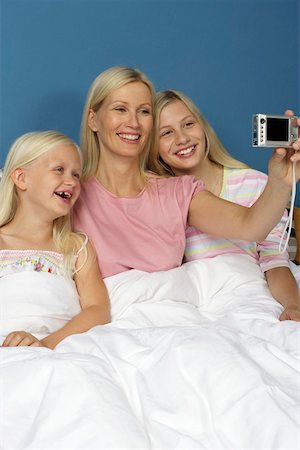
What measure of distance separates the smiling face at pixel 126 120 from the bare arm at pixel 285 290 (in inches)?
18.6

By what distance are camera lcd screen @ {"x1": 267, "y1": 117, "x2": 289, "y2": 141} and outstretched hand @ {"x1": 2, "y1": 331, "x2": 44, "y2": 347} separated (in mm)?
621

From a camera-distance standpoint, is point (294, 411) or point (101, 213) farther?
point (101, 213)

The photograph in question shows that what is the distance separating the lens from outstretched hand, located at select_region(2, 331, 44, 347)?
52.3 inches

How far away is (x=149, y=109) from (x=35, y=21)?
584mm

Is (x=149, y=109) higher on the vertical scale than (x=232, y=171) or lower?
higher

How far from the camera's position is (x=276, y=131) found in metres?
1.36

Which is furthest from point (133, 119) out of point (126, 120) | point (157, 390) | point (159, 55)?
point (157, 390)

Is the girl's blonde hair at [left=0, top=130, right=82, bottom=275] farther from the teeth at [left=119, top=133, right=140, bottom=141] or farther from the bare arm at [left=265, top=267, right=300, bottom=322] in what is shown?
the bare arm at [left=265, top=267, right=300, bottom=322]

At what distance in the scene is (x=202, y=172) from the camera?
1919mm

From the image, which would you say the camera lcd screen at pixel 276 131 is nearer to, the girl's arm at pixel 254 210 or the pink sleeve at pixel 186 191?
the girl's arm at pixel 254 210

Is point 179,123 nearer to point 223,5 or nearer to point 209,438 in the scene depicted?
point 223,5

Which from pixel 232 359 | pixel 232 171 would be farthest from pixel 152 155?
pixel 232 359

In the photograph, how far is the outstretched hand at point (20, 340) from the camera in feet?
4.36

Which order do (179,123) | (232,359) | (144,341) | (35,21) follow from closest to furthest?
(232,359), (144,341), (179,123), (35,21)
